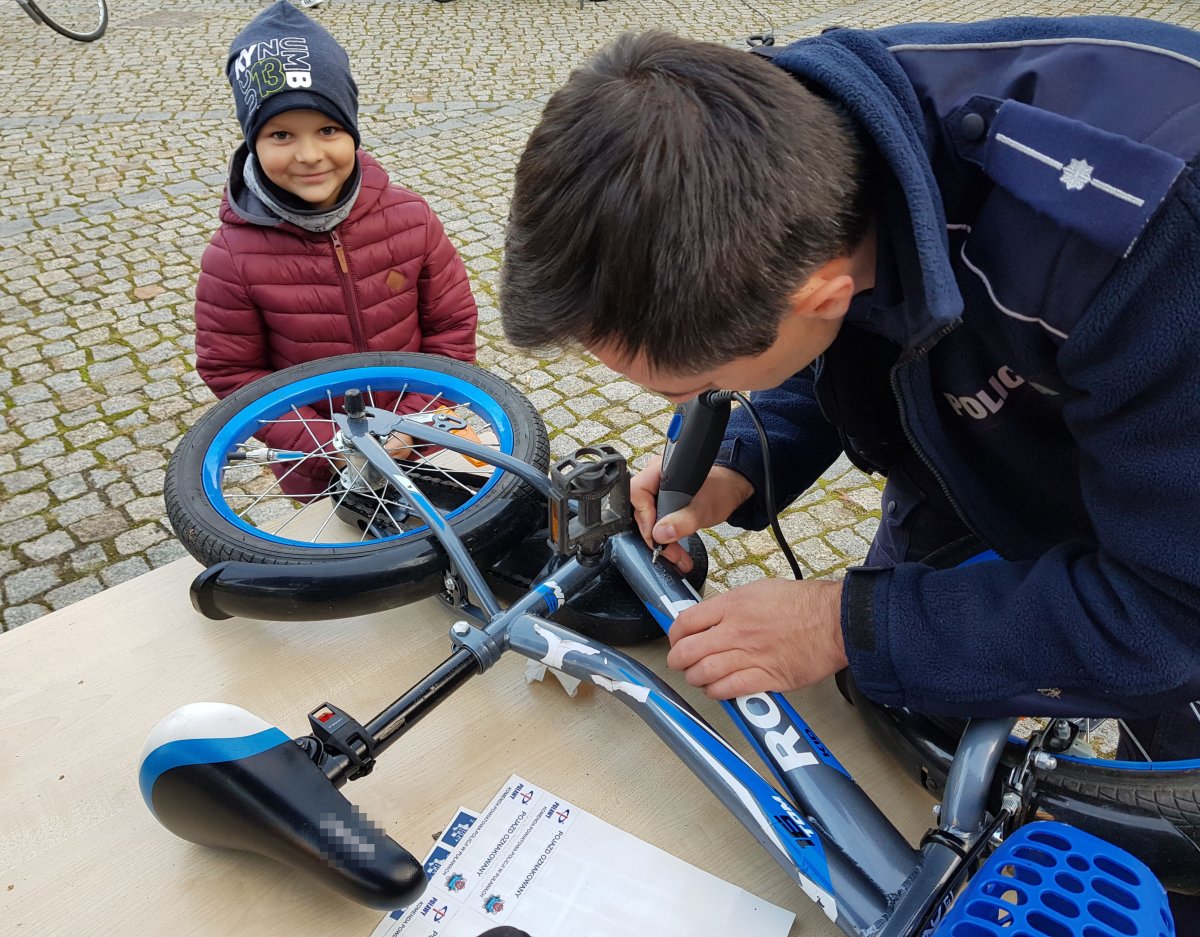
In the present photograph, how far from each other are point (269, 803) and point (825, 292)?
0.79m

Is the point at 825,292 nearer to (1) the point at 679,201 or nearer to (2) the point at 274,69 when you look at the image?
(1) the point at 679,201

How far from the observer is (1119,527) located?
81cm

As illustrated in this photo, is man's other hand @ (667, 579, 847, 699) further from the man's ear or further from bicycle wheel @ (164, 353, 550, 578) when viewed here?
bicycle wheel @ (164, 353, 550, 578)

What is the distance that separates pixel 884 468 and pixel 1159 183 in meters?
0.71

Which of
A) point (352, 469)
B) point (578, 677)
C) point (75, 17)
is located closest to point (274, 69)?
point (352, 469)

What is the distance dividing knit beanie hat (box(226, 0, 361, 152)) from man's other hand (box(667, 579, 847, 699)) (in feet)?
4.20

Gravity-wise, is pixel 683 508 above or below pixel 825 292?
below

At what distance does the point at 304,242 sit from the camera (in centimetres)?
188

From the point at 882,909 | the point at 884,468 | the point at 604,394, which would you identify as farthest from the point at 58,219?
the point at 882,909

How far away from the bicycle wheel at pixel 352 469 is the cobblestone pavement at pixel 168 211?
614 mm

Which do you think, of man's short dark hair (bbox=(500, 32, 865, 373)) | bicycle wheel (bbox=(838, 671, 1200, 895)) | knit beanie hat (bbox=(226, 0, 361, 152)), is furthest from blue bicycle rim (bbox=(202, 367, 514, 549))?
bicycle wheel (bbox=(838, 671, 1200, 895))

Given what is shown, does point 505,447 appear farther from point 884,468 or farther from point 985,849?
point 985,849

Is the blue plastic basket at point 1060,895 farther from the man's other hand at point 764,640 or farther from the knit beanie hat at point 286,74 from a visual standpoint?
the knit beanie hat at point 286,74

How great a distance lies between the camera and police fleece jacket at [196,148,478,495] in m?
1.87
